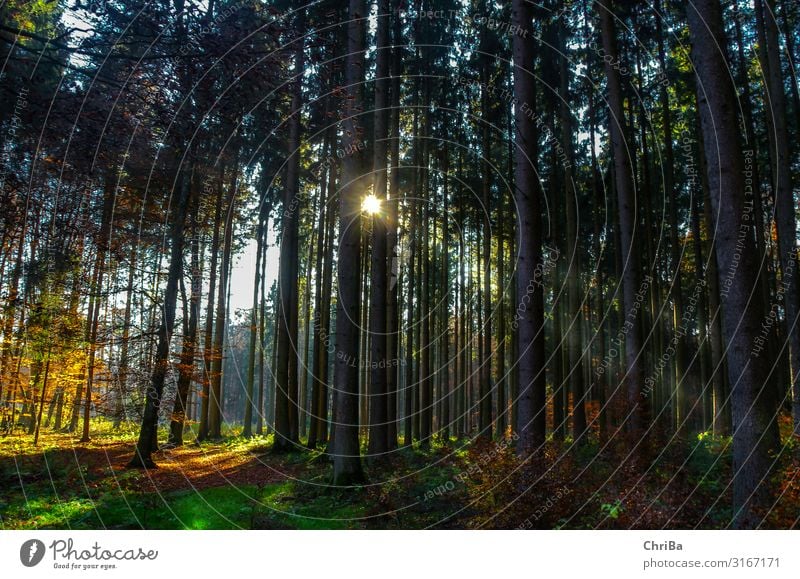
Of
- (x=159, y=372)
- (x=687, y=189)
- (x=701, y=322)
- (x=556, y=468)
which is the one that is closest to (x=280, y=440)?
(x=159, y=372)

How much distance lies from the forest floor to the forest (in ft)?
0.26

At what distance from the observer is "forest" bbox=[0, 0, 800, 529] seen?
8336 mm

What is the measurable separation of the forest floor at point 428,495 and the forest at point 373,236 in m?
0.08

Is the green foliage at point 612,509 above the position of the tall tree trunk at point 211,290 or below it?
below

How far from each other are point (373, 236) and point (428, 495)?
7.27 metres

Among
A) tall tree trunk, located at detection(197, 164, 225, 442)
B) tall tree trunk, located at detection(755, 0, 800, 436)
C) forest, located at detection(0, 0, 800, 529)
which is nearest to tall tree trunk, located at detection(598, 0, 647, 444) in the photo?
forest, located at detection(0, 0, 800, 529)

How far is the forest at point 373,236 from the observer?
27.3 feet

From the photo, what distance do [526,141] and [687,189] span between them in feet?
60.4

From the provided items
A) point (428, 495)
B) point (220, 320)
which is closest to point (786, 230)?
point (428, 495)

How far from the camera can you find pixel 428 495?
11.6m

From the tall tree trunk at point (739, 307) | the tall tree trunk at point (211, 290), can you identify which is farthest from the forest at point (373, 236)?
the tall tree trunk at point (211, 290)

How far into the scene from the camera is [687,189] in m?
26.2

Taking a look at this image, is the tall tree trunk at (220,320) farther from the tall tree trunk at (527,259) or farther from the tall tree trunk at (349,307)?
the tall tree trunk at (527,259)
